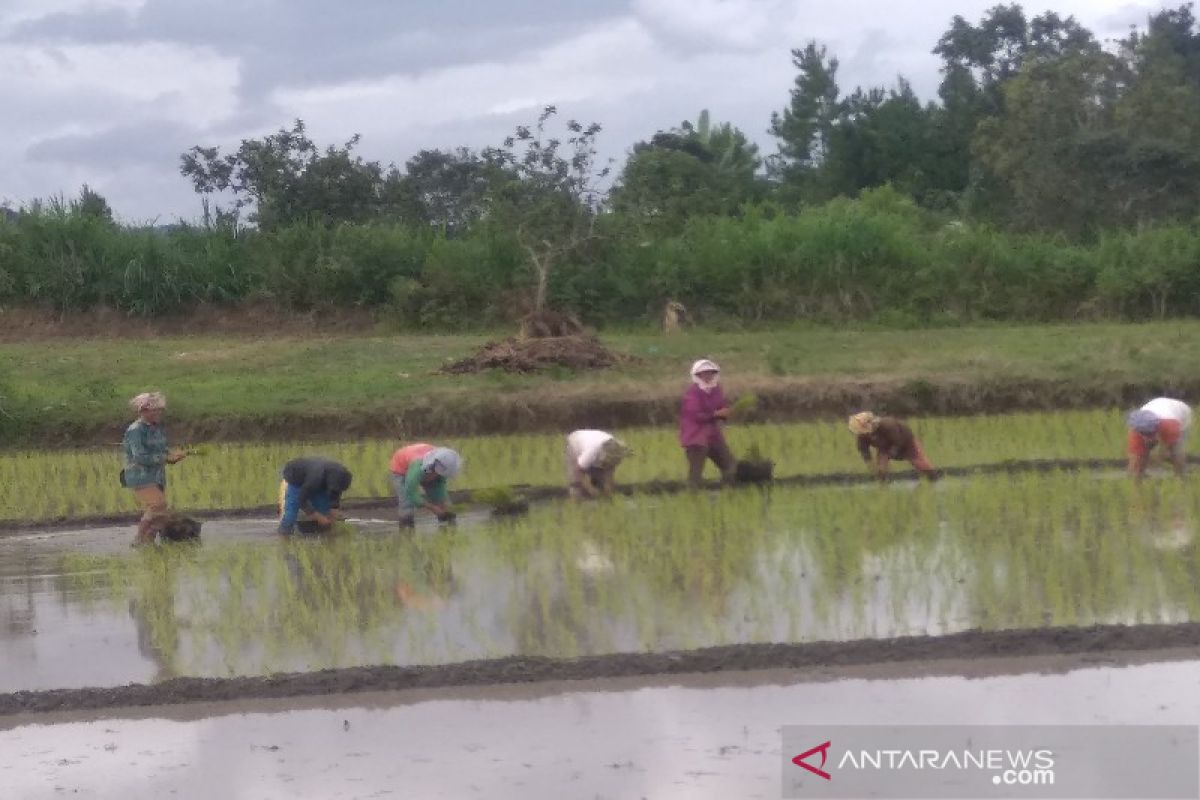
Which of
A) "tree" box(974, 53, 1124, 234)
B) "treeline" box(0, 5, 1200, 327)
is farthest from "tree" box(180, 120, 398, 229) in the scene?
"tree" box(974, 53, 1124, 234)

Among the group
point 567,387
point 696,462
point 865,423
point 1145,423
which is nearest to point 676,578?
point 865,423

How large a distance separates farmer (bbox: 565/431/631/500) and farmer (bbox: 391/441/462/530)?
3.34 feet

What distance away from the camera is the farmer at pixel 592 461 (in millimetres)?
10547

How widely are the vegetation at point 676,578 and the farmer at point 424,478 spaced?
315 millimetres

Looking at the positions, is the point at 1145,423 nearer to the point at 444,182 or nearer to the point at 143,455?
the point at 143,455

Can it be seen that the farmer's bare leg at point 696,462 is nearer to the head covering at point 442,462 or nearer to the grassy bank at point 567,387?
the head covering at point 442,462

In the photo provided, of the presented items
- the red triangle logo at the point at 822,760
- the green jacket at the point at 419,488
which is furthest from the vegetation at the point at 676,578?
the red triangle logo at the point at 822,760

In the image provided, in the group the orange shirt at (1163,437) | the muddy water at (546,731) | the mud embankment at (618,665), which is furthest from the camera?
the orange shirt at (1163,437)

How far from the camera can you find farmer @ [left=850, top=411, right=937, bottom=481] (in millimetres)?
11039

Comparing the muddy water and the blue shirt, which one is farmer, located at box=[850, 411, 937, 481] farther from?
the muddy water

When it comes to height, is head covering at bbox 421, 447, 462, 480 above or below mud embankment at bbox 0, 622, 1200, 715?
above

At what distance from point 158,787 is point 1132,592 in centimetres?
437

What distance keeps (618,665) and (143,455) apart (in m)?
4.87

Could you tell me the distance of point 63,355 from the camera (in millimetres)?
19906
